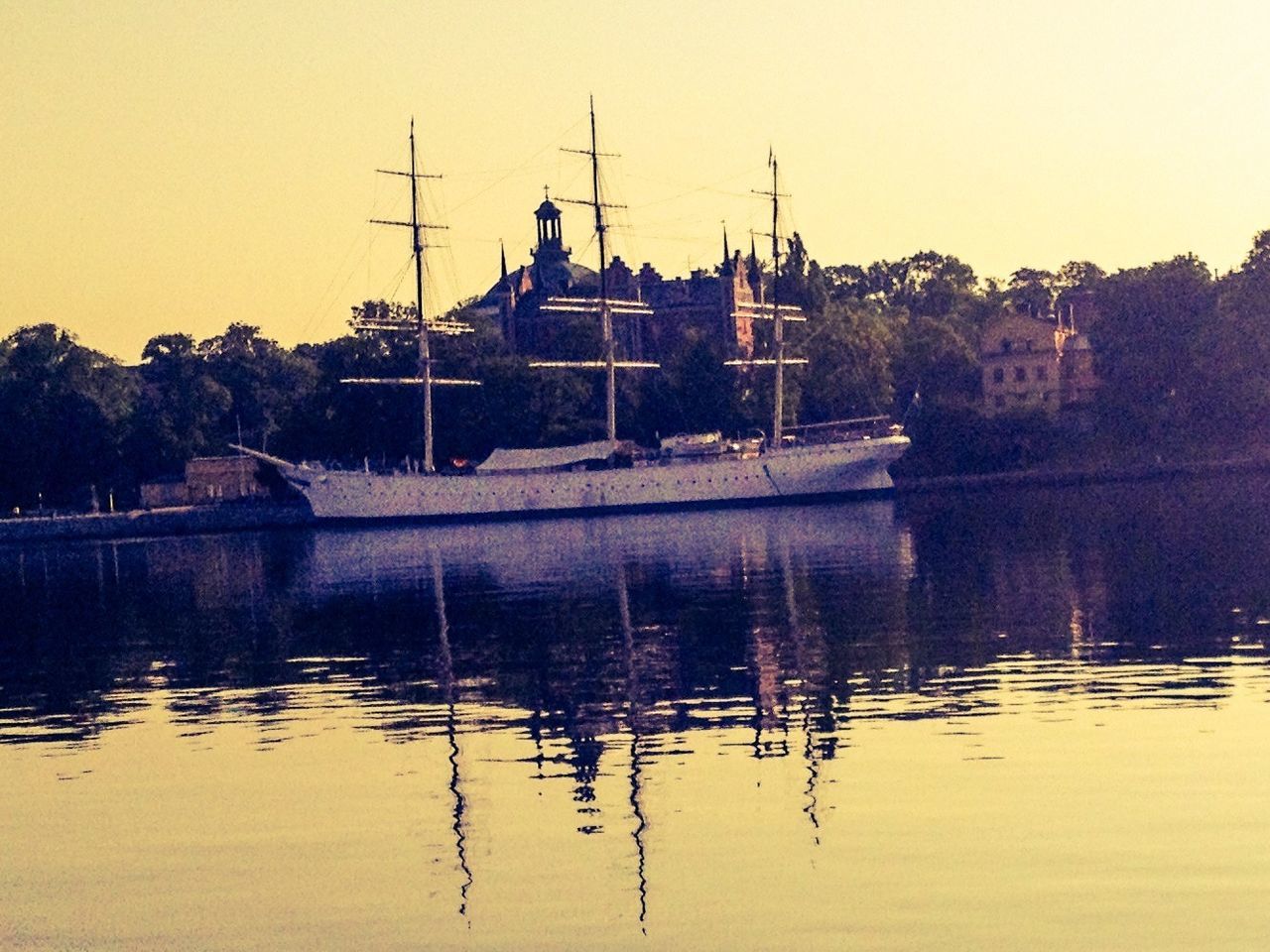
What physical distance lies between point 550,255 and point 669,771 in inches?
6838

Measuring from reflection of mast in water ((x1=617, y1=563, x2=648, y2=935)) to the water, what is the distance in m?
0.08

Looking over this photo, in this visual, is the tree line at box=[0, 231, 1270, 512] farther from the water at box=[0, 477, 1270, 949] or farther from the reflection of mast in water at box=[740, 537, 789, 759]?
the reflection of mast in water at box=[740, 537, 789, 759]

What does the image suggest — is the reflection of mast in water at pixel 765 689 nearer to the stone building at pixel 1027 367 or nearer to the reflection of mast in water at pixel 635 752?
the reflection of mast in water at pixel 635 752

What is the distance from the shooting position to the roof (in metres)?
124

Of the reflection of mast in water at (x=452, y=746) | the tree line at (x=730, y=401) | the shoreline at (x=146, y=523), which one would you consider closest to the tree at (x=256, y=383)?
the tree line at (x=730, y=401)

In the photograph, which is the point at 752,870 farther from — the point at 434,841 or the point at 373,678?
Result: the point at 373,678

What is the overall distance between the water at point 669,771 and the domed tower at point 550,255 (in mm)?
142731

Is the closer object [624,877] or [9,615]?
[624,877]

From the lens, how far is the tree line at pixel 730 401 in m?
130

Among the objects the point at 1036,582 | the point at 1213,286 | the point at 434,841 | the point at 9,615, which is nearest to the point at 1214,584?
→ the point at 1036,582

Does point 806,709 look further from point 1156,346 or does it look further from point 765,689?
point 1156,346

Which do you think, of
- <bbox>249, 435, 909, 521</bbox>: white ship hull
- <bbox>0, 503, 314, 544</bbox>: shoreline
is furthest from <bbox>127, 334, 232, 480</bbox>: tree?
<bbox>249, 435, 909, 521</bbox>: white ship hull

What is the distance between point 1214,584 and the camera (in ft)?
136

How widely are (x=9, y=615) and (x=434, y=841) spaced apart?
1507 inches
